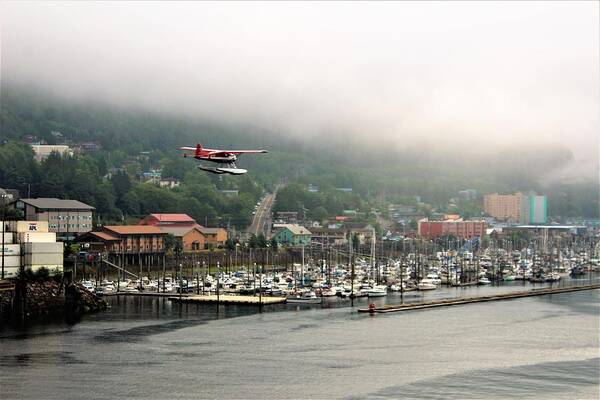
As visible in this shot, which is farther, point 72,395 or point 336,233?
point 336,233

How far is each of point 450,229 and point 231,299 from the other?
83027mm

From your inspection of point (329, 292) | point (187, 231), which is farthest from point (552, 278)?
point (187, 231)

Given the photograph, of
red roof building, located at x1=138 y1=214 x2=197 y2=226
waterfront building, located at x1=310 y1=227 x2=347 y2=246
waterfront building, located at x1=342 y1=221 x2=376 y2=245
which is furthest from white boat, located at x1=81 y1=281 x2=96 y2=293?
waterfront building, located at x1=342 y1=221 x2=376 y2=245

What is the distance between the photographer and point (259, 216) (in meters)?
123

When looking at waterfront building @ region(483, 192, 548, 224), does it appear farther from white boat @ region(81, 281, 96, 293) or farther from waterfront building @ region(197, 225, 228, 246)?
white boat @ region(81, 281, 96, 293)

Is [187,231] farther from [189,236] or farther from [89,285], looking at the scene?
[89,285]

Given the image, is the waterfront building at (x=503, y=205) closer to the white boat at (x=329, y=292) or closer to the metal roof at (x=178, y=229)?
the metal roof at (x=178, y=229)

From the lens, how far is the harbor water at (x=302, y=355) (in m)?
26.6

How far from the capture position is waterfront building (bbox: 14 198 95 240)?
68.1 m

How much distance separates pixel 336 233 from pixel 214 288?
52497mm

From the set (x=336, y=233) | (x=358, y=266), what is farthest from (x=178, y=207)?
(x=358, y=266)

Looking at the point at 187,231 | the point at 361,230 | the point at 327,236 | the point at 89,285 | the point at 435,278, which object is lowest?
the point at 435,278

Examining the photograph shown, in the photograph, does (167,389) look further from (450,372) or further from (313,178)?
(313,178)

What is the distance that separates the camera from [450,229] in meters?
129
